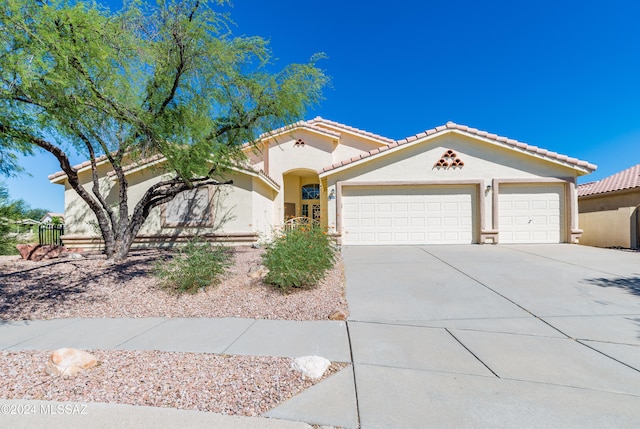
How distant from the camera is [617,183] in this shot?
13219 millimetres

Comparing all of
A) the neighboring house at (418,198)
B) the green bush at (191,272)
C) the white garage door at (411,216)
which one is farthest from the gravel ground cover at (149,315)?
the white garage door at (411,216)

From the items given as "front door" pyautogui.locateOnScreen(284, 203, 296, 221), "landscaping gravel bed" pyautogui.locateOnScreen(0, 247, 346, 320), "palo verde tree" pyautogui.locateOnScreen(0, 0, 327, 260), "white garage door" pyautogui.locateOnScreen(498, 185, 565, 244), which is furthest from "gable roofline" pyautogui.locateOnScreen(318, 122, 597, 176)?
"landscaping gravel bed" pyautogui.locateOnScreen(0, 247, 346, 320)

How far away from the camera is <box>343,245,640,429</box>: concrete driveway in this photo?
2326 mm

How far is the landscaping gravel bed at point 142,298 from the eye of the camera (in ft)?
15.8

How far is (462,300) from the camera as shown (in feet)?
16.7

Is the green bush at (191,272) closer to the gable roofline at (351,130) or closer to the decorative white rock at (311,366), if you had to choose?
the decorative white rock at (311,366)

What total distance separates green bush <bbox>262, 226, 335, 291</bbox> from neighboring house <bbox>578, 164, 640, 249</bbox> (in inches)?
518

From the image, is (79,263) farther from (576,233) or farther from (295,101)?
(576,233)

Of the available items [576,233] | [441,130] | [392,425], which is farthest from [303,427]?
A: [576,233]

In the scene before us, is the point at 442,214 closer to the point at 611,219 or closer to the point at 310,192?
the point at 611,219

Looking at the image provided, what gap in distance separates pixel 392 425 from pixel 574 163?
1345 centimetres

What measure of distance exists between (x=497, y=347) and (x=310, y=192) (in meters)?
15.9

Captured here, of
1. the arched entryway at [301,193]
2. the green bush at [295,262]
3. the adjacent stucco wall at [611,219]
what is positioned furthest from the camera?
the arched entryway at [301,193]

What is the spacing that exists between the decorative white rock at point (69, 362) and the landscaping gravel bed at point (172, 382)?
0.23ft
